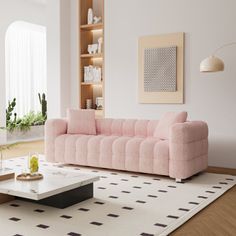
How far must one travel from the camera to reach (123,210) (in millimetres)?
3676

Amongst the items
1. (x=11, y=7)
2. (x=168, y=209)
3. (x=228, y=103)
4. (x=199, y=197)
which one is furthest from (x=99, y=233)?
(x=11, y=7)

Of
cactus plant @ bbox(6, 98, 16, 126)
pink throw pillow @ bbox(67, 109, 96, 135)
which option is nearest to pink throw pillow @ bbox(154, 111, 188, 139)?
pink throw pillow @ bbox(67, 109, 96, 135)

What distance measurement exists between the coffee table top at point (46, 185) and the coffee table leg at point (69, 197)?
0.10 metres

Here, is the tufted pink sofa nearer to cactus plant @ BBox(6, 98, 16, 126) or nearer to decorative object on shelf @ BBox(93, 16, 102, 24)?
decorative object on shelf @ BBox(93, 16, 102, 24)

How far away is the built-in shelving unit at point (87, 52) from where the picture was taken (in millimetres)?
7207

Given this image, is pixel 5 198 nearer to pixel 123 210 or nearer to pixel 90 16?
pixel 123 210

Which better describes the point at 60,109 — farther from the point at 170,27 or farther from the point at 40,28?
the point at 40,28

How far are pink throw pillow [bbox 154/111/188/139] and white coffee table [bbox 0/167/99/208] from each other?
1660mm

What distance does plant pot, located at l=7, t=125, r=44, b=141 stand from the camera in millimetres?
8953

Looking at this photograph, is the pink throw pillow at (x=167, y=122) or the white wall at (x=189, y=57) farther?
the white wall at (x=189, y=57)

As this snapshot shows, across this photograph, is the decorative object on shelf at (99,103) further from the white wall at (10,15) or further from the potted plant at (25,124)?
Answer: the potted plant at (25,124)

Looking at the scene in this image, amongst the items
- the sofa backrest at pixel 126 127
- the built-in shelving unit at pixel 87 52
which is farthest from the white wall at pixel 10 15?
the sofa backrest at pixel 126 127

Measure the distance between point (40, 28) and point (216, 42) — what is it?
5306 millimetres

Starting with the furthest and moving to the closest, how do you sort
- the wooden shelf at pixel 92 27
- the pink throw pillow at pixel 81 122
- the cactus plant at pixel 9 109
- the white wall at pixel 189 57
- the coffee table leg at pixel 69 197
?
the cactus plant at pixel 9 109 → the wooden shelf at pixel 92 27 → the pink throw pillow at pixel 81 122 → the white wall at pixel 189 57 → the coffee table leg at pixel 69 197
